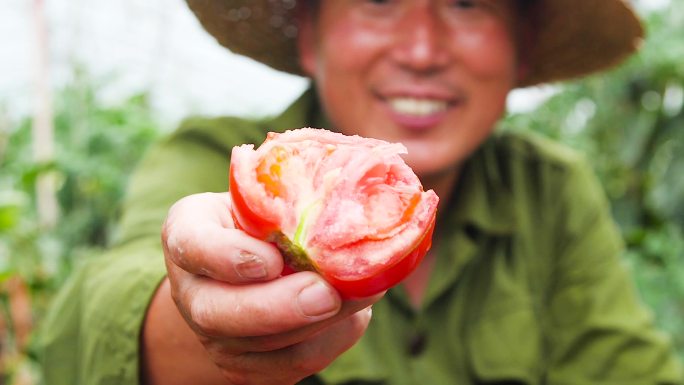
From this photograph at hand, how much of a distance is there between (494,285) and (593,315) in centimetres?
21

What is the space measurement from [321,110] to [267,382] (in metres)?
0.86

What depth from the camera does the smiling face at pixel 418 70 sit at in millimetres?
1172

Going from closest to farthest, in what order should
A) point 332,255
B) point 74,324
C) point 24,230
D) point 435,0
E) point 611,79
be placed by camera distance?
→ point 332,255, point 74,324, point 435,0, point 24,230, point 611,79

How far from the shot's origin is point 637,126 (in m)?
2.54

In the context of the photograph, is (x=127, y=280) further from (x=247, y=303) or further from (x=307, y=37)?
(x=307, y=37)

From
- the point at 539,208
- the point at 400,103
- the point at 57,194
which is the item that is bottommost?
the point at 57,194

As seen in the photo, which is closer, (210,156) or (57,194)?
(210,156)

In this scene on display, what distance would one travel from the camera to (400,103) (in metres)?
1.19

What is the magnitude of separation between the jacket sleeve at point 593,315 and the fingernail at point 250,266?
107cm

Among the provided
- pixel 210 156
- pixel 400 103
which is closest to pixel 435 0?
pixel 400 103

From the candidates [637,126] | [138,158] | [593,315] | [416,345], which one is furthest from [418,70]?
[637,126]

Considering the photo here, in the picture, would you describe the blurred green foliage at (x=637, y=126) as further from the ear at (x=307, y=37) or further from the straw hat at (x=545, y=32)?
the ear at (x=307, y=37)

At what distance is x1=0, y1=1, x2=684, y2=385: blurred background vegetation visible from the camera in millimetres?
1797

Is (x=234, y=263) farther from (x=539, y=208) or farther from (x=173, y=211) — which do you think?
(x=539, y=208)
